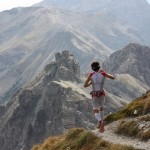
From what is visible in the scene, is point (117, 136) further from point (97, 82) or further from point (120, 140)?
point (97, 82)

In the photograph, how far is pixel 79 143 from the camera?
26406 millimetres

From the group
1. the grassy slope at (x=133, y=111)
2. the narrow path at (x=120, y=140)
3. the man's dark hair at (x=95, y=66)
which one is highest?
the man's dark hair at (x=95, y=66)

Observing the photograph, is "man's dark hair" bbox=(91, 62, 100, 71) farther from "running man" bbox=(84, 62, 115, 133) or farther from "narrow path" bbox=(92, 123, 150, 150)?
"narrow path" bbox=(92, 123, 150, 150)

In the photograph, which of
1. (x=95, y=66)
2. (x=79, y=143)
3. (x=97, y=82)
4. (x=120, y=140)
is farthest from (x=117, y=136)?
(x=95, y=66)

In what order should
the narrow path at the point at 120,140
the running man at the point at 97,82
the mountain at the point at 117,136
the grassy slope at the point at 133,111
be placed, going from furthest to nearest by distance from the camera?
the grassy slope at the point at 133,111 < the running man at the point at 97,82 < the mountain at the point at 117,136 < the narrow path at the point at 120,140

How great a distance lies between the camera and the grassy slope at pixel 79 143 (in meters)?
23.7

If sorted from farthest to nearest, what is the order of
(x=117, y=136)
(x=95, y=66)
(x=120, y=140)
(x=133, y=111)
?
(x=133, y=111), (x=117, y=136), (x=120, y=140), (x=95, y=66)

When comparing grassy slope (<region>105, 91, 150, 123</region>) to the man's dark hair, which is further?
grassy slope (<region>105, 91, 150, 123</region>)

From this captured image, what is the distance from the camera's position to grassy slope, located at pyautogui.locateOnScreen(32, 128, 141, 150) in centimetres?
2370

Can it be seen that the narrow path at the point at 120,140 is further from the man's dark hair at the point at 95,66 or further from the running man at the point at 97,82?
the man's dark hair at the point at 95,66

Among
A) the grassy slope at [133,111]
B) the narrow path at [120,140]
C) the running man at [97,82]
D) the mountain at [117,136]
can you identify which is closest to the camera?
the narrow path at [120,140]

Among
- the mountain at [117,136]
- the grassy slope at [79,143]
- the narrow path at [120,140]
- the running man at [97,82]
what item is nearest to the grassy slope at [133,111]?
the mountain at [117,136]

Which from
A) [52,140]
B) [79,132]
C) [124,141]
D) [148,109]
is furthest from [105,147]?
[52,140]

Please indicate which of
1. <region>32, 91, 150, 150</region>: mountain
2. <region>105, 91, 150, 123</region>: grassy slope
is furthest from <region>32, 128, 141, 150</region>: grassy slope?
<region>105, 91, 150, 123</region>: grassy slope
